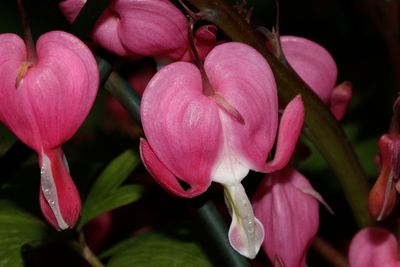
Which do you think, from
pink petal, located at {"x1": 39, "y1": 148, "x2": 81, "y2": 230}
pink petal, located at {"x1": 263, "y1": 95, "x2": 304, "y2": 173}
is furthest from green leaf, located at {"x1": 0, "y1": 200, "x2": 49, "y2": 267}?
pink petal, located at {"x1": 263, "y1": 95, "x2": 304, "y2": 173}

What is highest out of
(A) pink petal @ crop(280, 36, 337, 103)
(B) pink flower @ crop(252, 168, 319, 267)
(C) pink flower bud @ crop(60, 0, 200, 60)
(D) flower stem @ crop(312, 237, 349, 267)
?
(C) pink flower bud @ crop(60, 0, 200, 60)

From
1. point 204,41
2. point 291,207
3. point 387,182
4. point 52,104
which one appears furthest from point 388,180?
point 52,104

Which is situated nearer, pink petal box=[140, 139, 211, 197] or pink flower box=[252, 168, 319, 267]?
pink petal box=[140, 139, 211, 197]

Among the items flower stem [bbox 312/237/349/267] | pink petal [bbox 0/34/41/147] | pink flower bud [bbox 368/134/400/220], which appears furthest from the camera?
flower stem [bbox 312/237/349/267]

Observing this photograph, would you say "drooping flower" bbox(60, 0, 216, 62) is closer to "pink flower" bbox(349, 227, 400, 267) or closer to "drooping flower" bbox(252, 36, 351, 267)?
"drooping flower" bbox(252, 36, 351, 267)

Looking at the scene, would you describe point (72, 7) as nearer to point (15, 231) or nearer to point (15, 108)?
point (15, 108)

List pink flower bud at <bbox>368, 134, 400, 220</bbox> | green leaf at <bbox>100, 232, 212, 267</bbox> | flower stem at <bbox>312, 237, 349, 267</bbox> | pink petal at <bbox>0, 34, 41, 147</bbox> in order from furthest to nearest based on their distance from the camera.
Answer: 1. flower stem at <bbox>312, 237, 349, 267</bbox>
2. green leaf at <bbox>100, 232, 212, 267</bbox>
3. pink flower bud at <bbox>368, 134, 400, 220</bbox>
4. pink petal at <bbox>0, 34, 41, 147</bbox>

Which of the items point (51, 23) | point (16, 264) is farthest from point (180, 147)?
point (51, 23)
